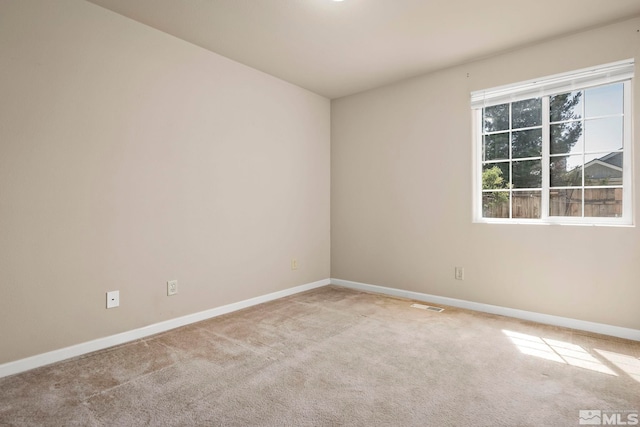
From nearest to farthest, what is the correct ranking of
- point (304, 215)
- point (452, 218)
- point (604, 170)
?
point (604, 170), point (452, 218), point (304, 215)

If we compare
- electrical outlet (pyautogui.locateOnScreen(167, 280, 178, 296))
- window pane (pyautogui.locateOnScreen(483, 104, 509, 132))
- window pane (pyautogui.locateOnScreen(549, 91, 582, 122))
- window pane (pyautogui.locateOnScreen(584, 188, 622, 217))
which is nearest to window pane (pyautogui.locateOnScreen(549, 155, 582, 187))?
window pane (pyautogui.locateOnScreen(584, 188, 622, 217))

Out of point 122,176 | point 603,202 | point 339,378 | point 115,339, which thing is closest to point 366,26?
point 122,176

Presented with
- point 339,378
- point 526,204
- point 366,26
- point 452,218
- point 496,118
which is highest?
point 366,26

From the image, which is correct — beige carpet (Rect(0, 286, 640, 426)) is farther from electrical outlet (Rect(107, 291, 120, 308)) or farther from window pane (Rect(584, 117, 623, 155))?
window pane (Rect(584, 117, 623, 155))

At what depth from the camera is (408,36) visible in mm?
2873

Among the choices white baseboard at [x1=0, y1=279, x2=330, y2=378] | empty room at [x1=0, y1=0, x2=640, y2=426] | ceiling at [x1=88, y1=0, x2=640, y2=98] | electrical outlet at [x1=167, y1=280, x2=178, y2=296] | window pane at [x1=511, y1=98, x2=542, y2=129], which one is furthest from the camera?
window pane at [x1=511, y1=98, x2=542, y2=129]

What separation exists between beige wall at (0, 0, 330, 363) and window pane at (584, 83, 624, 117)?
2858mm

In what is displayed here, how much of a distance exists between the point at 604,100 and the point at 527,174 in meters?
0.79

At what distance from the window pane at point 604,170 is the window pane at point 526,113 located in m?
0.55

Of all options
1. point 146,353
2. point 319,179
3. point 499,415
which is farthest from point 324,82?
point 499,415

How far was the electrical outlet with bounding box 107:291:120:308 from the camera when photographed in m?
2.53

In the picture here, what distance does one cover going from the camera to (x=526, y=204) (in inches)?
126

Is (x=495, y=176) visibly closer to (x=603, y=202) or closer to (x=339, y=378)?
(x=603, y=202)

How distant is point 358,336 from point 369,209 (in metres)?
1.82
